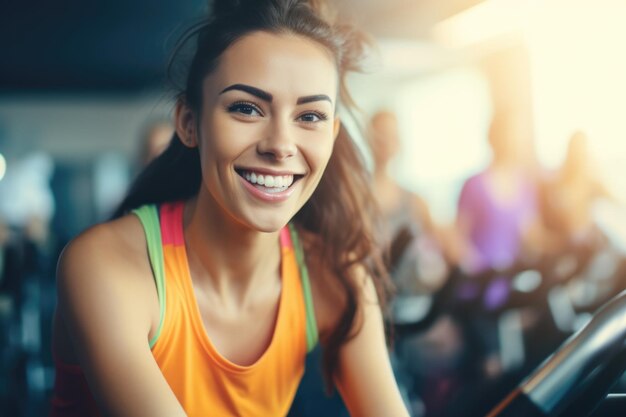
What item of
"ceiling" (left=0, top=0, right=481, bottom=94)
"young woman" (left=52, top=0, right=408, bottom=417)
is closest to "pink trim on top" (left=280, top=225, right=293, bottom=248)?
"young woman" (left=52, top=0, right=408, bottom=417)

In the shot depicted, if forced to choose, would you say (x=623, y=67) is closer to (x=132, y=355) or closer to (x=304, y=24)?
(x=304, y=24)

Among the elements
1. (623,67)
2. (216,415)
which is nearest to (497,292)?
(216,415)

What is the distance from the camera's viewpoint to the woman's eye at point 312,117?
716 mm

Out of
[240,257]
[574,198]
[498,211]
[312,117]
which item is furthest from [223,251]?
[498,211]

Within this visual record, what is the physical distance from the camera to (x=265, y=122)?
0.70 m

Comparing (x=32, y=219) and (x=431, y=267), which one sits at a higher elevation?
(x=32, y=219)

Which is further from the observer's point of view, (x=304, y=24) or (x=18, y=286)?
(x=18, y=286)

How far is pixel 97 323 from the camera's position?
69 centimetres

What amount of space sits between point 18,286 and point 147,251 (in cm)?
101

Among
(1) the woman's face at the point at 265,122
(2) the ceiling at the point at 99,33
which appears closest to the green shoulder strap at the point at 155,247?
(1) the woman's face at the point at 265,122

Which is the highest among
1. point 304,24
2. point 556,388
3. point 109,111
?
point 109,111

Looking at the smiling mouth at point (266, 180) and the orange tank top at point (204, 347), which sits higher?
the smiling mouth at point (266, 180)

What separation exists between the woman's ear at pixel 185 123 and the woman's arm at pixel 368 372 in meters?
0.34

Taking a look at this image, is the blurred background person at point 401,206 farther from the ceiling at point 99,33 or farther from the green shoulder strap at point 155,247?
the ceiling at point 99,33
